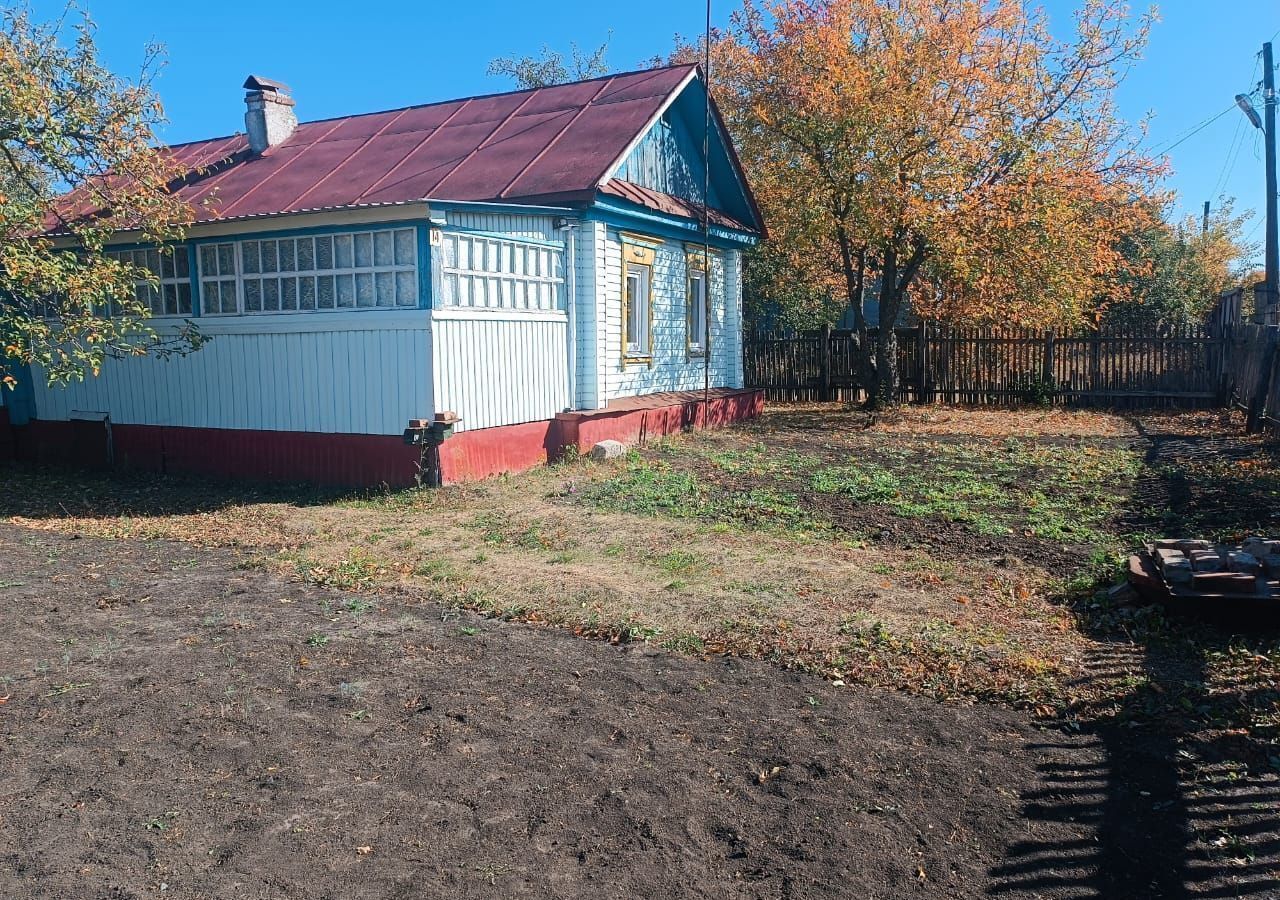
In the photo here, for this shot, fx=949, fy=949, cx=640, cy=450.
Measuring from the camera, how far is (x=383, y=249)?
10.5m

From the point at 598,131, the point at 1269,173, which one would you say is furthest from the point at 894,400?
the point at 1269,173

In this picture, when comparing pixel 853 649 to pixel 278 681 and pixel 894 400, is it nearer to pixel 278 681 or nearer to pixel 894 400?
pixel 278 681

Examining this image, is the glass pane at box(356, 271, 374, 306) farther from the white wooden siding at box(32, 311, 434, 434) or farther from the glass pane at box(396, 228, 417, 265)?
the glass pane at box(396, 228, 417, 265)

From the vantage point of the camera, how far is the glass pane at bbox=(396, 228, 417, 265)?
10.3 metres

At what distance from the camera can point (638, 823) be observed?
3.53 m

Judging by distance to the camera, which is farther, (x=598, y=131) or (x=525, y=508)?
(x=598, y=131)

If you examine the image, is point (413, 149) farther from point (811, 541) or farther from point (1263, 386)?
point (1263, 386)

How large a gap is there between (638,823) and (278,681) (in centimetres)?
240

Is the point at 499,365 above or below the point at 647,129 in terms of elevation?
below

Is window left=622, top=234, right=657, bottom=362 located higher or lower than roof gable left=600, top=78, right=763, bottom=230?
lower

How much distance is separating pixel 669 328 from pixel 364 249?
6.39 meters

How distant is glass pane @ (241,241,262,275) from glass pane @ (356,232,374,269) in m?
1.60

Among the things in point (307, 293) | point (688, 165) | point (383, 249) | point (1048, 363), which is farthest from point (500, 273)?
point (1048, 363)

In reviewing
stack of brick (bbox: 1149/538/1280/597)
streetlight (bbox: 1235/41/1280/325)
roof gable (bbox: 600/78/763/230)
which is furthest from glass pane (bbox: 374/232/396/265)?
streetlight (bbox: 1235/41/1280/325)
